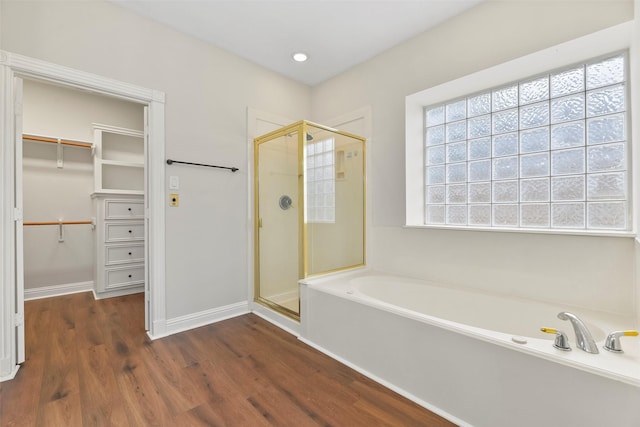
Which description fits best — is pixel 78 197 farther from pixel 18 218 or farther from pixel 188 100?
pixel 188 100

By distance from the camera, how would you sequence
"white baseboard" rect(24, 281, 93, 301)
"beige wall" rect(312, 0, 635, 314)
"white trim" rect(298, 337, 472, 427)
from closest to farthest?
"white trim" rect(298, 337, 472, 427) → "beige wall" rect(312, 0, 635, 314) → "white baseboard" rect(24, 281, 93, 301)

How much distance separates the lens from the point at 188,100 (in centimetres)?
237

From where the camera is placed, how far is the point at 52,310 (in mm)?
2732

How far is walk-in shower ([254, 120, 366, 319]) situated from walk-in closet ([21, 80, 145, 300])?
1727 mm

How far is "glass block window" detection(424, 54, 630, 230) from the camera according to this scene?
168 cm

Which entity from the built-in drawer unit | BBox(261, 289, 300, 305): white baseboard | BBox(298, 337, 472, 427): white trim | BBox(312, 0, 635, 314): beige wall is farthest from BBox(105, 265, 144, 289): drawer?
BBox(312, 0, 635, 314): beige wall

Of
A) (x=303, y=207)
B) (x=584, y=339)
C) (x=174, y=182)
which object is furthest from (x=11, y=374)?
(x=584, y=339)

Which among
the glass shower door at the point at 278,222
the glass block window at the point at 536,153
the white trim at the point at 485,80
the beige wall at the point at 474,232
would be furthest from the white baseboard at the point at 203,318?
the glass block window at the point at 536,153

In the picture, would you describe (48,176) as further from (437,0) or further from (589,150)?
(589,150)

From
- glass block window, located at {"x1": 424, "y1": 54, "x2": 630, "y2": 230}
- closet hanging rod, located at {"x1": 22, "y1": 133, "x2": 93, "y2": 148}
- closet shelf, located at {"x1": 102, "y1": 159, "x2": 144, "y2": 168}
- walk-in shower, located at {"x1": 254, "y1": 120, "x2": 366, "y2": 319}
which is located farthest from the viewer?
closet shelf, located at {"x1": 102, "y1": 159, "x2": 144, "y2": 168}

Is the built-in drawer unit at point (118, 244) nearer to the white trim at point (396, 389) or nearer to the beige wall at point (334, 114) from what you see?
the beige wall at point (334, 114)

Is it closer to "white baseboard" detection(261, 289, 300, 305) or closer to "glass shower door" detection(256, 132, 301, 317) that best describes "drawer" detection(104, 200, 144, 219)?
"glass shower door" detection(256, 132, 301, 317)

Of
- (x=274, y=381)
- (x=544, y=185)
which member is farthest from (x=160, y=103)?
(x=544, y=185)

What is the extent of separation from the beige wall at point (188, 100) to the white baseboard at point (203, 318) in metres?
0.04
